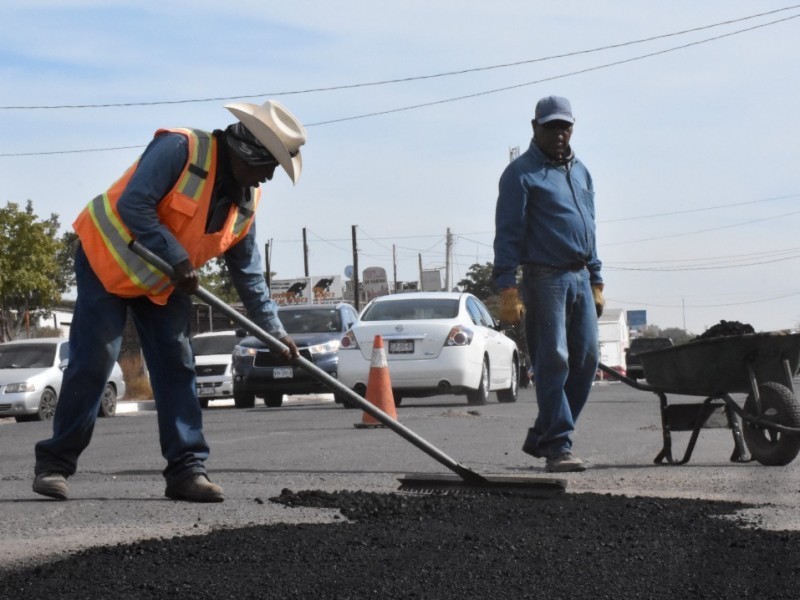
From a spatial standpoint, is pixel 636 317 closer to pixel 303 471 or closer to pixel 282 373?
pixel 282 373

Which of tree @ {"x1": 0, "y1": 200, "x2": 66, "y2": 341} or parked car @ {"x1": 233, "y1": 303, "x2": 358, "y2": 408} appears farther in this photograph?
tree @ {"x1": 0, "y1": 200, "x2": 66, "y2": 341}

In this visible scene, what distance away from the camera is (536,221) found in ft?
26.5

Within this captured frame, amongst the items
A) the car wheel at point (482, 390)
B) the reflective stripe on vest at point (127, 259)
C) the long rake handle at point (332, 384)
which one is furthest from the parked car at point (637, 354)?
the car wheel at point (482, 390)

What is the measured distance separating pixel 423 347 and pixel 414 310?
2.52 ft

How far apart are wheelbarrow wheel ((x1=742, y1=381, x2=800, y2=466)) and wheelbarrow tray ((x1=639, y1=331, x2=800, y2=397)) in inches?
4.8

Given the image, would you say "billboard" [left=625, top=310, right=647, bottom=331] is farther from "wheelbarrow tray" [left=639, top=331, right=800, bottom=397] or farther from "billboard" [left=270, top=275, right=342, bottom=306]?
"wheelbarrow tray" [left=639, top=331, right=800, bottom=397]

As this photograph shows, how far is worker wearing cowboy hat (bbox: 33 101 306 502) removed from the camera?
5957 millimetres

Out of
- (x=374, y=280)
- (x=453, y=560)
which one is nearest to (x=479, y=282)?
(x=374, y=280)

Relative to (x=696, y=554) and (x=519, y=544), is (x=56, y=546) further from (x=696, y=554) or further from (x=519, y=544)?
(x=696, y=554)

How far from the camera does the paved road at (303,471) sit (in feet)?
18.6

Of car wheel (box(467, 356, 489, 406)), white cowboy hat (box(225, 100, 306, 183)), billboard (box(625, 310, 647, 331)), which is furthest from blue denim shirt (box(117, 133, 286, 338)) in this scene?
billboard (box(625, 310, 647, 331))

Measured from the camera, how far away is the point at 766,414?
326 inches

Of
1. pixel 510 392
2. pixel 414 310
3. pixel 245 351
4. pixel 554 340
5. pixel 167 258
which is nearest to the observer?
pixel 167 258

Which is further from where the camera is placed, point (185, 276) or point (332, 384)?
point (332, 384)
